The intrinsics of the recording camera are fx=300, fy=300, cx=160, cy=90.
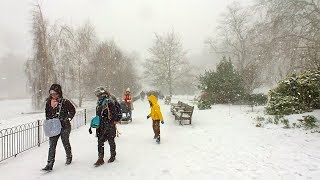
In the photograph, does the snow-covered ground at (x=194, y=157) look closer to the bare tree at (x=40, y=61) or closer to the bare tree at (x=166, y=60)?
the bare tree at (x=40, y=61)

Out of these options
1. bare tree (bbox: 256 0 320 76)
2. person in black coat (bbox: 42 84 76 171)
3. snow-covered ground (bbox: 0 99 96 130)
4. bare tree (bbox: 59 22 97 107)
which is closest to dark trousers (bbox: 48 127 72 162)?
person in black coat (bbox: 42 84 76 171)

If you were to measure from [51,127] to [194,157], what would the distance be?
12.4 feet

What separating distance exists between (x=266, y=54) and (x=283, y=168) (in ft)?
33.4

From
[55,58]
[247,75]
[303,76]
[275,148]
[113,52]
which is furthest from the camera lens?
[113,52]

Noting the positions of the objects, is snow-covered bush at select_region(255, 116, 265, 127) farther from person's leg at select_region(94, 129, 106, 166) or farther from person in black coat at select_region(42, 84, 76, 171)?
person in black coat at select_region(42, 84, 76, 171)

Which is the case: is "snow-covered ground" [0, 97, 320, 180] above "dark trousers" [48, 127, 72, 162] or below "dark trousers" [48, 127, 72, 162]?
below

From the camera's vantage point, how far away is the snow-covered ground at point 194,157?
21.7 ft

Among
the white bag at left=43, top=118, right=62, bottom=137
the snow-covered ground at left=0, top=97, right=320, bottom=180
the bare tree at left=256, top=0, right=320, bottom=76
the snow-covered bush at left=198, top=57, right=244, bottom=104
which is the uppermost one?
the bare tree at left=256, top=0, right=320, bottom=76

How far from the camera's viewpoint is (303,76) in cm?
1420

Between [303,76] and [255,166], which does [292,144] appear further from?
[303,76]

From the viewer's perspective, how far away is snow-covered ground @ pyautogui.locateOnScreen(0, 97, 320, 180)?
6625 mm

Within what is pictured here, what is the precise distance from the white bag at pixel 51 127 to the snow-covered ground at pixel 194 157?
0.90m

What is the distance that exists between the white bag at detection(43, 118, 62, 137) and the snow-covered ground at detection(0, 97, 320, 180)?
35.5 inches

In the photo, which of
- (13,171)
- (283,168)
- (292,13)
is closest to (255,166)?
(283,168)
